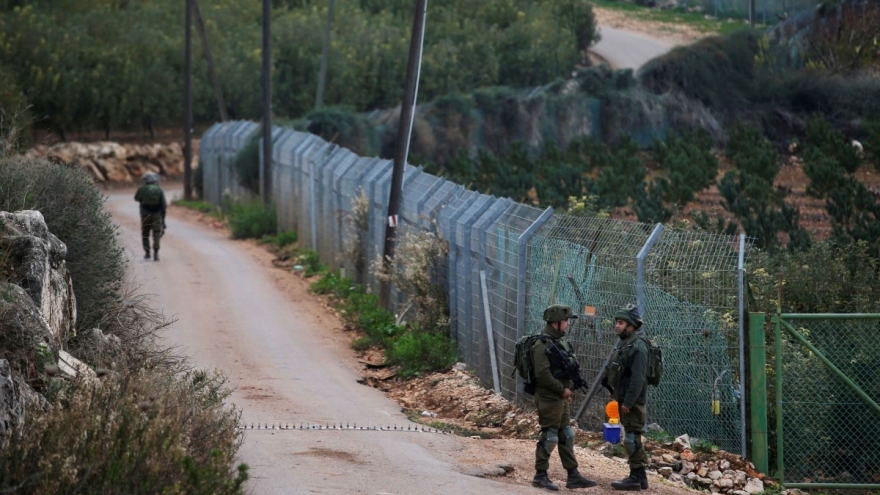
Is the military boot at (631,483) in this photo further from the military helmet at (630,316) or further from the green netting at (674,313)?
the green netting at (674,313)

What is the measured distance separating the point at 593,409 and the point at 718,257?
1.93 metres

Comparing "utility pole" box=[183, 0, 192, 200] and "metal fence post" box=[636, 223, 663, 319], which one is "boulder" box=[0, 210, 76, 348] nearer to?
"metal fence post" box=[636, 223, 663, 319]

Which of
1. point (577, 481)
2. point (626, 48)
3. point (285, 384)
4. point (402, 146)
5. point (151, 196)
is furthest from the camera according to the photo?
point (626, 48)

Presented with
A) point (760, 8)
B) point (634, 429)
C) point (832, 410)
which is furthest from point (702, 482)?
point (760, 8)

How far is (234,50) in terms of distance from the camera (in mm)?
55188

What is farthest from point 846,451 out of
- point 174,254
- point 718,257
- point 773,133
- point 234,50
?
point 234,50

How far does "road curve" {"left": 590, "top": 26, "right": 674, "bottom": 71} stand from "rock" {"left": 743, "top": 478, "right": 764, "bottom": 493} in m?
48.4

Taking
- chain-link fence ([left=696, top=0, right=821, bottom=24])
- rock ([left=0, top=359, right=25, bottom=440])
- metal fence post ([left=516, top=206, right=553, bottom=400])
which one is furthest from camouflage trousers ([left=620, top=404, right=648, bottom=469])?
chain-link fence ([left=696, top=0, right=821, bottom=24])

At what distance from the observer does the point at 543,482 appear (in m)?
8.84

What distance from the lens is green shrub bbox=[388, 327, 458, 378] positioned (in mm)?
14078

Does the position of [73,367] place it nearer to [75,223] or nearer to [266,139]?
[75,223]

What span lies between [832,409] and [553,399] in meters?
2.91

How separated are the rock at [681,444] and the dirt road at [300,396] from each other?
22.5 inches

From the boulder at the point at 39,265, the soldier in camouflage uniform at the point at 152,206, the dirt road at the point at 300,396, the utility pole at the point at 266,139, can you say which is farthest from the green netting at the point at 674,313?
the utility pole at the point at 266,139
